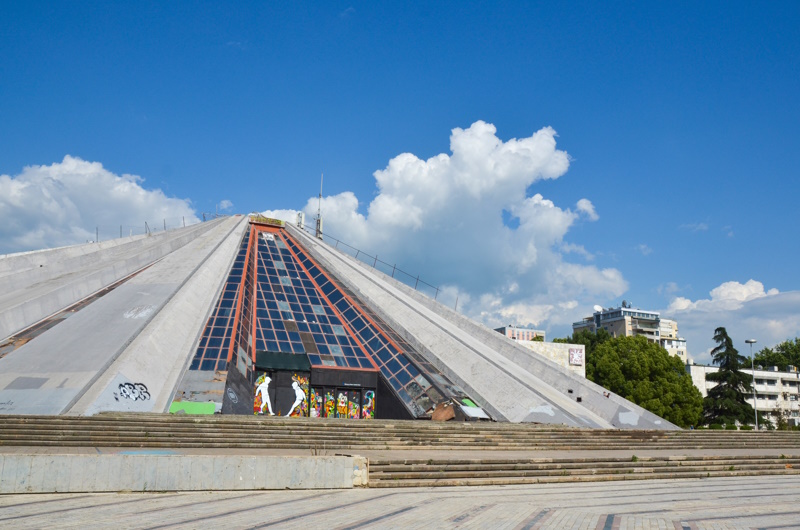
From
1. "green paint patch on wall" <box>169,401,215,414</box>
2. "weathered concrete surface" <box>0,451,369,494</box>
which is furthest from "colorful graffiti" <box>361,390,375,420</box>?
"weathered concrete surface" <box>0,451,369,494</box>

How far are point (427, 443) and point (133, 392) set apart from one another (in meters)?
7.78

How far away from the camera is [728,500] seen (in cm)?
1014

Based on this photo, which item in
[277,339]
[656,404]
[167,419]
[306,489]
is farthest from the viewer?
[656,404]

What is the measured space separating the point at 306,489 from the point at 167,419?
577 centimetres

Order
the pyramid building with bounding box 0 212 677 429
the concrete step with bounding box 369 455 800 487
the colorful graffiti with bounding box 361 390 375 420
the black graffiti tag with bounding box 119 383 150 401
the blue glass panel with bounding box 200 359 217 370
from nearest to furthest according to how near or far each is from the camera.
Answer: the concrete step with bounding box 369 455 800 487, the black graffiti tag with bounding box 119 383 150 401, the pyramid building with bounding box 0 212 677 429, the blue glass panel with bounding box 200 359 217 370, the colorful graffiti with bounding box 361 390 375 420

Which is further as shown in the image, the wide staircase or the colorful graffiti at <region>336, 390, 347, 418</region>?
the colorful graffiti at <region>336, 390, 347, 418</region>

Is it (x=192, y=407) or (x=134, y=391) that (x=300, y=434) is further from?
(x=134, y=391)

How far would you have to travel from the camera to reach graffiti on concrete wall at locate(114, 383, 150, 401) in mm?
15757

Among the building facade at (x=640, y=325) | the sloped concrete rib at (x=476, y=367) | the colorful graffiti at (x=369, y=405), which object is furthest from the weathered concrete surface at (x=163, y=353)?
the building facade at (x=640, y=325)

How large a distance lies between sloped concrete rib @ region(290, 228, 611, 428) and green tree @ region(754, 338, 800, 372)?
189ft

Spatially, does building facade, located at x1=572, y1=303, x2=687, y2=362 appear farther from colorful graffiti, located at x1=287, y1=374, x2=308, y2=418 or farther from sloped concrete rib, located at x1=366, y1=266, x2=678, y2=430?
colorful graffiti, located at x1=287, y1=374, x2=308, y2=418

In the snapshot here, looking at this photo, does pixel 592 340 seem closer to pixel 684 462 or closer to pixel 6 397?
pixel 684 462

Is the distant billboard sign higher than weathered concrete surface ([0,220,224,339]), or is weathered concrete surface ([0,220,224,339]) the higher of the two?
weathered concrete surface ([0,220,224,339])

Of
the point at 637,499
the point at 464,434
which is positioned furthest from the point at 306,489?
the point at 464,434
